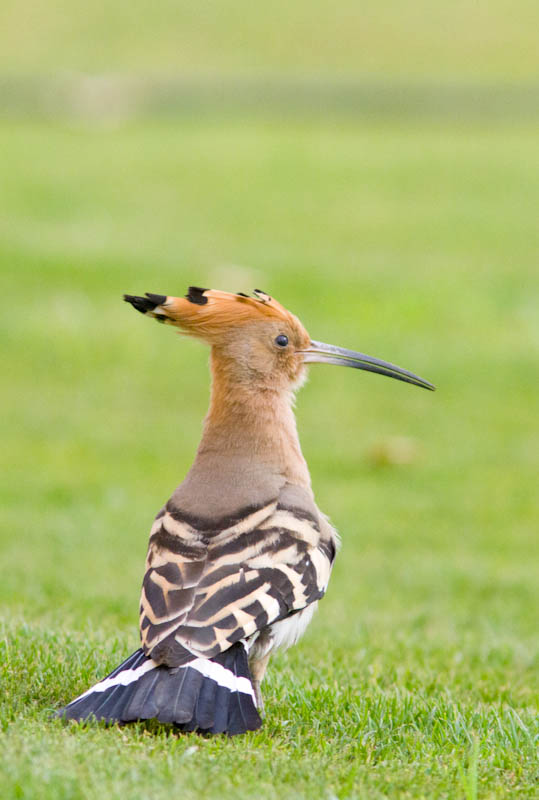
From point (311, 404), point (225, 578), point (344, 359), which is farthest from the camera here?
point (311, 404)

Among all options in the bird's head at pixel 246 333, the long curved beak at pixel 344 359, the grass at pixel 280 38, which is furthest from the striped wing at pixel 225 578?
the grass at pixel 280 38

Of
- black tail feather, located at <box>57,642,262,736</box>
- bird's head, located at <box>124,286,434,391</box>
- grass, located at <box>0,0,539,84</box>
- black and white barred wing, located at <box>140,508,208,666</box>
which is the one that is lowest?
black tail feather, located at <box>57,642,262,736</box>

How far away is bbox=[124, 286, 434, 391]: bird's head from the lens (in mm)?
4219

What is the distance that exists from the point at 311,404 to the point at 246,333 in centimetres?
650

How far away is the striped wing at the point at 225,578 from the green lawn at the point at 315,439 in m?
0.33

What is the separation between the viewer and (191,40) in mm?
38781

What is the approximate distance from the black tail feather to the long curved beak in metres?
1.43

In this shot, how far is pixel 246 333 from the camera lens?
436 cm

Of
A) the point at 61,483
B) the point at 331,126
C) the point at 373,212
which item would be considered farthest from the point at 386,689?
the point at 331,126

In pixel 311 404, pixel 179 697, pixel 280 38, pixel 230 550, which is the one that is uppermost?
pixel 280 38

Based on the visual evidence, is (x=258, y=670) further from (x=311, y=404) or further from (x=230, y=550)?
(x=311, y=404)

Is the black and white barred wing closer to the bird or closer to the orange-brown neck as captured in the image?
the bird

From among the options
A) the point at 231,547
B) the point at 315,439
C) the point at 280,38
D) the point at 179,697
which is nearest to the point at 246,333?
the point at 231,547

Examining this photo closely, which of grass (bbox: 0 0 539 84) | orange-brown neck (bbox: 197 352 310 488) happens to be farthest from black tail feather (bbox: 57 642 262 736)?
grass (bbox: 0 0 539 84)
